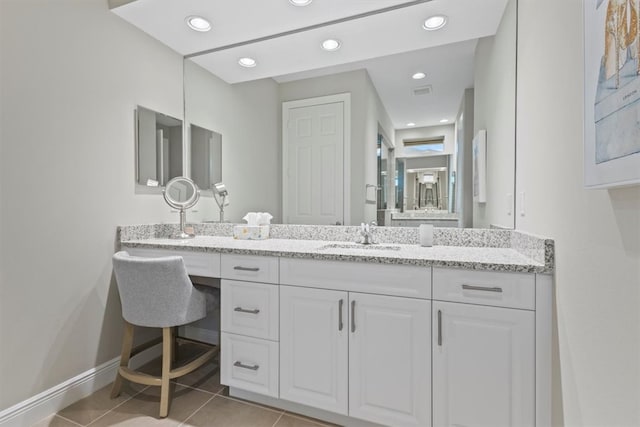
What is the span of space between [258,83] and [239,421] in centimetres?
207

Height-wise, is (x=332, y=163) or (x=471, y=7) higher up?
(x=471, y=7)

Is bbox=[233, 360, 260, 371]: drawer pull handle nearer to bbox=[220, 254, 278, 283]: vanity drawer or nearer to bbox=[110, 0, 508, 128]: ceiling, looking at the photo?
bbox=[220, 254, 278, 283]: vanity drawer

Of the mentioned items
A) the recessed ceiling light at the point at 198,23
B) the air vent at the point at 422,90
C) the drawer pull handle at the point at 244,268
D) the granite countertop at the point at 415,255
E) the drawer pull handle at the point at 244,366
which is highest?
the recessed ceiling light at the point at 198,23

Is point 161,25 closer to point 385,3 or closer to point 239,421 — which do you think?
point 385,3

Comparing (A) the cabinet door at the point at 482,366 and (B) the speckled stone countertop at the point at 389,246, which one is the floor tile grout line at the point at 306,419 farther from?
(B) the speckled stone countertop at the point at 389,246

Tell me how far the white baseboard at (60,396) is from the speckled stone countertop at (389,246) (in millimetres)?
748

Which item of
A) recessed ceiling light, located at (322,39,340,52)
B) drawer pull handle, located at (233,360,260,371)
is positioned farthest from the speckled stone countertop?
recessed ceiling light, located at (322,39,340,52)

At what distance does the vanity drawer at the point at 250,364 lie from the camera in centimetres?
160

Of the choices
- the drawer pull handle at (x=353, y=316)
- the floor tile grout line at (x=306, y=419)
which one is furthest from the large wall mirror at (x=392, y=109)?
the floor tile grout line at (x=306, y=419)

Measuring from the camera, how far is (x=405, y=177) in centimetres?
198

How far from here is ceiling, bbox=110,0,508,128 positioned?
1784 millimetres

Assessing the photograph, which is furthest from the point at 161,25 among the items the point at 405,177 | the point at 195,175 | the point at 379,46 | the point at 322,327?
the point at 322,327

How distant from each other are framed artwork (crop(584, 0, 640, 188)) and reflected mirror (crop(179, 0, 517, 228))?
0.88m

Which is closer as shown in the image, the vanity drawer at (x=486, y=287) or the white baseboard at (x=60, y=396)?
the vanity drawer at (x=486, y=287)
